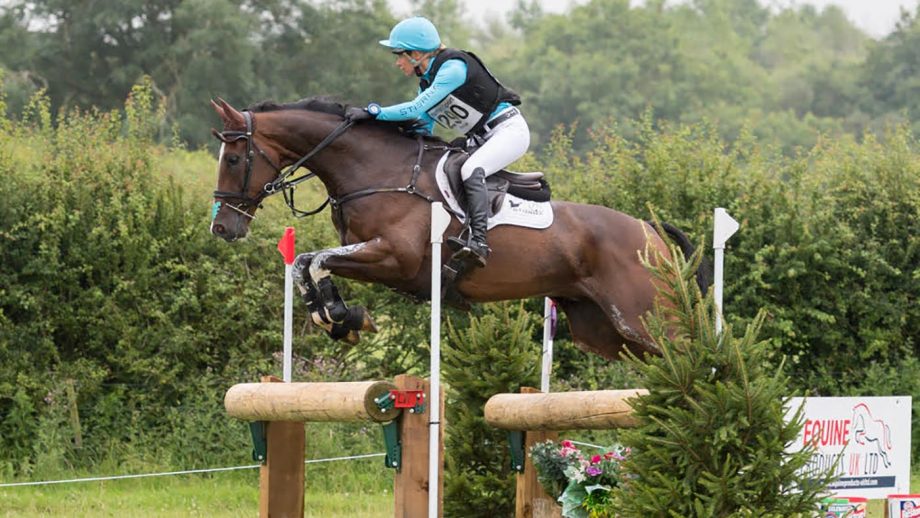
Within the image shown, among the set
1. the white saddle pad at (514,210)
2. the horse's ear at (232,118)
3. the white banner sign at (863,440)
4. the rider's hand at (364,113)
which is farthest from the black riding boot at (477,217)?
the white banner sign at (863,440)

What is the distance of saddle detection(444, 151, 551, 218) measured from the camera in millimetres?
6227

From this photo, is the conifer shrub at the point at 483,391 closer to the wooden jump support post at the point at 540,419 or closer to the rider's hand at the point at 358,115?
the wooden jump support post at the point at 540,419

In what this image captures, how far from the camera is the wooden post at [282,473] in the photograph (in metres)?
5.95

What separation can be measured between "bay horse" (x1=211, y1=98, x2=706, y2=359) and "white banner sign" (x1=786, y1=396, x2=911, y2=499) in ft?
4.14

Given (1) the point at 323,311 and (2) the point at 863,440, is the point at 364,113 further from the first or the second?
(2) the point at 863,440

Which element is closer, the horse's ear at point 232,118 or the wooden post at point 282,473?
the wooden post at point 282,473

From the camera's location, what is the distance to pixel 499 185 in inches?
251

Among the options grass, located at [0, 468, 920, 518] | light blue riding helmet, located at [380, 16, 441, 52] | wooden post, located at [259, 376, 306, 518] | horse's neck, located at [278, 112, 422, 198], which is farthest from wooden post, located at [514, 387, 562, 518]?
grass, located at [0, 468, 920, 518]

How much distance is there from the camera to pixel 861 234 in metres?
10.1

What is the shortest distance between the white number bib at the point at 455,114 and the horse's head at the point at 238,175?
84 cm

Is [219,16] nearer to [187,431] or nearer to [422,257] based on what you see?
[187,431]

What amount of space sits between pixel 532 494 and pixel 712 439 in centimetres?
195

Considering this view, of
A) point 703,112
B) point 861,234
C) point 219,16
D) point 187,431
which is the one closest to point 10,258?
point 187,431

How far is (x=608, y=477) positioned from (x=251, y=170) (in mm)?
2221
